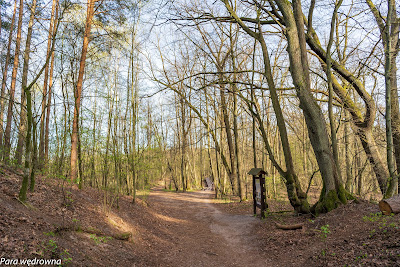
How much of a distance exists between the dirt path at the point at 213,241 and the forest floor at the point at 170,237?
3 centimetres

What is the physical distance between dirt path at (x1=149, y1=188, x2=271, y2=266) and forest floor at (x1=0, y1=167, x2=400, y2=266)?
0.03m

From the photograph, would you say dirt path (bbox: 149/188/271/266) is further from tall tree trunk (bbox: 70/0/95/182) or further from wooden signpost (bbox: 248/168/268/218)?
Result: tall tree trunk (bbox: 70/0/95/182)

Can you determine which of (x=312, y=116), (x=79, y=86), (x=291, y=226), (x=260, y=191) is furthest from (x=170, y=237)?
(x=79, y=86)

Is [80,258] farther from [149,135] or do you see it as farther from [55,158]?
[149,135]

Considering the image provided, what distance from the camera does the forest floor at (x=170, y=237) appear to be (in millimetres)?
3689

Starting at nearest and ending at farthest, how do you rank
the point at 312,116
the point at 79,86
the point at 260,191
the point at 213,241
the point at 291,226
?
the point at 291,226
the point at 312,116
the point at 213,241
the point at 260,191
the point at 79,86

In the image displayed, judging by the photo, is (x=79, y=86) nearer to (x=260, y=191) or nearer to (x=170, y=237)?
(x=170, y=237)

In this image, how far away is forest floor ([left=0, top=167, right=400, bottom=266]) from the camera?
3.69 meters

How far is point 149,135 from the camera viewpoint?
77.0 ft

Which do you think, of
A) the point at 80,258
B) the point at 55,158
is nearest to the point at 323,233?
the point at 80,258

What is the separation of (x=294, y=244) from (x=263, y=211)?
3.21 meters

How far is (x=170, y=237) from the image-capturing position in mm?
7336

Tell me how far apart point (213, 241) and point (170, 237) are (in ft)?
4.45

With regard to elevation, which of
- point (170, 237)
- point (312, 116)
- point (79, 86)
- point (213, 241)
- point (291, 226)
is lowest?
point (213, 241)
